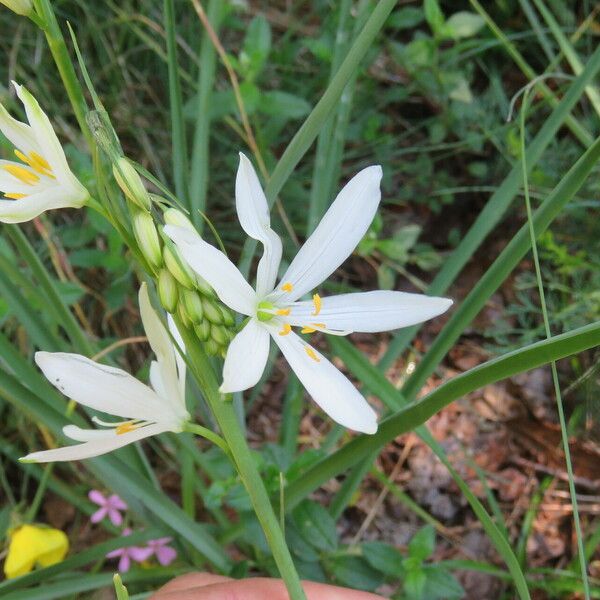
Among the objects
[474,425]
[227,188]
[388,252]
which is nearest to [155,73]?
[227,188]

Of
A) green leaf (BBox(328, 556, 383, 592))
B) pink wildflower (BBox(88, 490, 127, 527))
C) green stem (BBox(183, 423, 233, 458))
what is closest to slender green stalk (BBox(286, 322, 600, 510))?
green stem (BBox(183, 423, 233, 458))

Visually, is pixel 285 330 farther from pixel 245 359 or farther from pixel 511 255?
pixel 511 255

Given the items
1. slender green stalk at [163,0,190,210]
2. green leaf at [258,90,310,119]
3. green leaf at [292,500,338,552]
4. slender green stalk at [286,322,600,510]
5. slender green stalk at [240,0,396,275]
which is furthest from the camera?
green leaf at [258,90,310,119]

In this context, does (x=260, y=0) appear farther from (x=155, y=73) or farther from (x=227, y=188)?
(x=227, y=188)

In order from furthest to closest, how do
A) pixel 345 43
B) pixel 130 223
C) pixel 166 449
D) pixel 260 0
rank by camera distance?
pixel 260 0, pixel 166 449, pixel 345 43, pixel 130 223

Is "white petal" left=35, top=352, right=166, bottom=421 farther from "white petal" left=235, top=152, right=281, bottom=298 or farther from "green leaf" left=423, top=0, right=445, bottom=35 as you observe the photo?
"green leaf" left=423, top=0, right=445, bottom=35

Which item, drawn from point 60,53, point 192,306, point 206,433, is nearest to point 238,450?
point 206,433

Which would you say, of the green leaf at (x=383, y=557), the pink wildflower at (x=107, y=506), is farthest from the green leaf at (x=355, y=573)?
the pink wildflower at (x=107, y=506)
